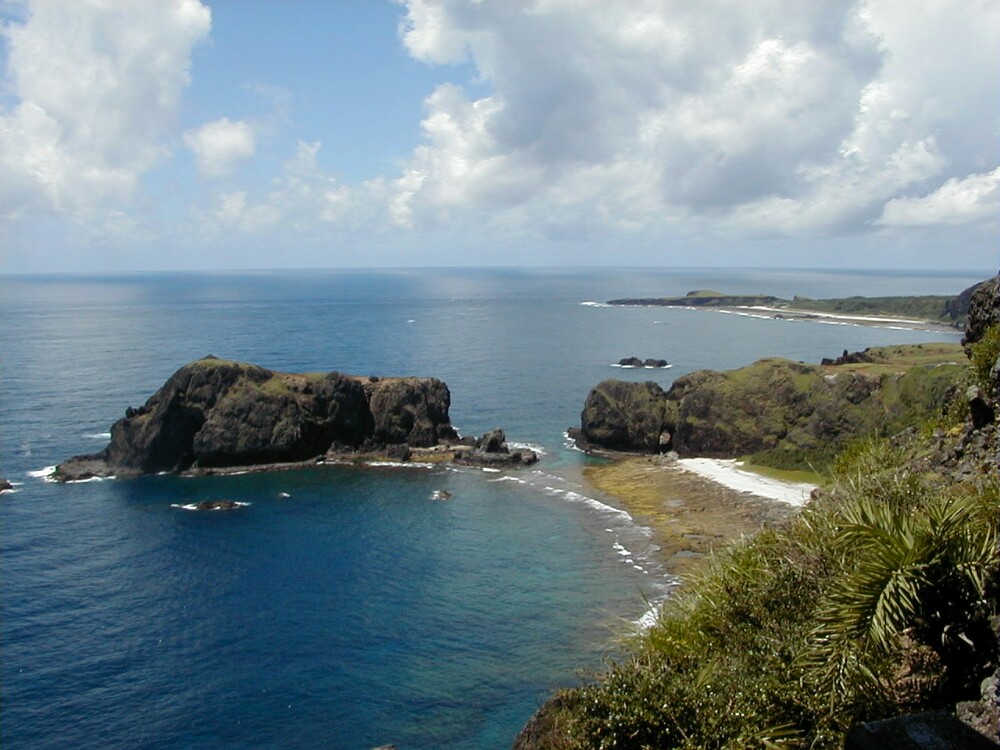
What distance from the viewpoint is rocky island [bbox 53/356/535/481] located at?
80.8m

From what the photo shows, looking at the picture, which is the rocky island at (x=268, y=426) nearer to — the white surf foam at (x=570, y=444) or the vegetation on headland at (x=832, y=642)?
the white surf foam at (x=570, y=444)

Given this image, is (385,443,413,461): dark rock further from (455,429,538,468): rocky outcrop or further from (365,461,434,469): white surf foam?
(455,429,538,468): rocky outcrop

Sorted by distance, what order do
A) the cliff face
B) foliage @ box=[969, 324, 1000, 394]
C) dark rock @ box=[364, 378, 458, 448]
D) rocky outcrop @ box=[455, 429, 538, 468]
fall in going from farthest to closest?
dark rock @ box=[364, 378, 458, 448] → rocky outcrop @ box=[455, 429, 538, 468] → the cliff face → foliage @ box=[969, 324, 1000, 394]

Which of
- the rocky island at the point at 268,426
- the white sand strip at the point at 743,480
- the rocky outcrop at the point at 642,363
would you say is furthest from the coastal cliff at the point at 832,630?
the rocky outcrop at the point at 642,363

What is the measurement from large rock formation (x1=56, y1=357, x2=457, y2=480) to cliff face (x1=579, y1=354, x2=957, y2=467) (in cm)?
1886

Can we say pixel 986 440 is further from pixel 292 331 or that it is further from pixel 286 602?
pixel 292 331

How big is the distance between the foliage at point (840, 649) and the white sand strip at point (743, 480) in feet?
161

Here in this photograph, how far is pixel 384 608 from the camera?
48.3 meters

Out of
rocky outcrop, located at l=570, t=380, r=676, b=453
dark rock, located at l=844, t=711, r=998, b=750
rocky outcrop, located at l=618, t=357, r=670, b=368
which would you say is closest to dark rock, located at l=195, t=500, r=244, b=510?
rocky outcrop, located at l=570, t=380, r=676, b=453

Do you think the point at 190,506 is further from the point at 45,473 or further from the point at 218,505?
the point at 45,473

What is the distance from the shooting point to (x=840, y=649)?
1405 centimetres

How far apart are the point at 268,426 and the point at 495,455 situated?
23.2m

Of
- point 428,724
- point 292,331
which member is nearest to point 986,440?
point 428,724

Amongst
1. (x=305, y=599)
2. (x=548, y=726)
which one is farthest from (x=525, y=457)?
(x=548, y=726)
